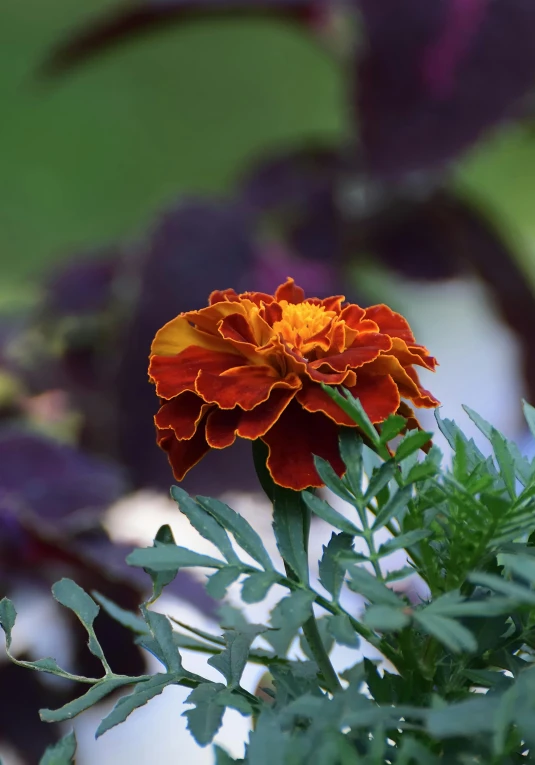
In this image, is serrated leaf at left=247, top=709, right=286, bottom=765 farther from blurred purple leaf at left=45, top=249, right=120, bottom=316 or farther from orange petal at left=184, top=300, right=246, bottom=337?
blurred purple leaf at left=45, top=249, right=120, bottom=316

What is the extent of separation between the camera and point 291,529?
0.20 metres

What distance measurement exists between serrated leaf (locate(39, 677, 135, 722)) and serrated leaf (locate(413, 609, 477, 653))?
83 millimetres

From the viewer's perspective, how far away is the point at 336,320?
0.21 metres

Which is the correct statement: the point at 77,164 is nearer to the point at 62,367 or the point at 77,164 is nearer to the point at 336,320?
the point at 62,367

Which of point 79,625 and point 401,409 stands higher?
point 401,409

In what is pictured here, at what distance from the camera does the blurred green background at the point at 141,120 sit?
161 cm

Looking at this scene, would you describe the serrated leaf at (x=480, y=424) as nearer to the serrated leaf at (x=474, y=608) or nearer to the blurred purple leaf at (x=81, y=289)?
the serrated leaf at (x=474, y=608)

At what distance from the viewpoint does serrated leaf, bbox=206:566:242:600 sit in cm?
18

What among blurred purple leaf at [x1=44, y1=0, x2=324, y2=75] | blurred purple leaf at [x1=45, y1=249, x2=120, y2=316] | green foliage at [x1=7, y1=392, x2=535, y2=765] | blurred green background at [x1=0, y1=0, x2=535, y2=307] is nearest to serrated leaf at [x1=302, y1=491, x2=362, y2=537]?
green foliage at [x1=7, y1=392, x2=535, y2=765]

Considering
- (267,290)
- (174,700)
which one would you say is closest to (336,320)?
(174,700)

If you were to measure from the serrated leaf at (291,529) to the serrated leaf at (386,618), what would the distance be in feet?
0.11

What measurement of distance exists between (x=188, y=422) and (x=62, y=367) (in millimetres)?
531

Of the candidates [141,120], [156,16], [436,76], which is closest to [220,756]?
[436,76]

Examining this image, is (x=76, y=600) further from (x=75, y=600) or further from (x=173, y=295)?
(x=173, y=295)
